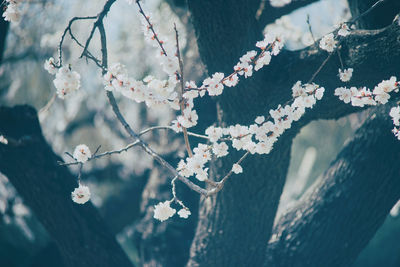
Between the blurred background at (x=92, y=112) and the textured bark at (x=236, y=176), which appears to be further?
the blurred background at (x=92, y=112)

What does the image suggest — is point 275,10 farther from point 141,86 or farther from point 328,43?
point 141,86

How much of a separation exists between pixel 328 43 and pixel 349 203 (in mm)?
1099

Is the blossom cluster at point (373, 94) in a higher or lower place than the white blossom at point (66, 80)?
higher

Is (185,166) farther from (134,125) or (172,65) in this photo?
(134,125)

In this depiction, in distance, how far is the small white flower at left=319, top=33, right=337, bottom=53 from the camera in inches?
69.4

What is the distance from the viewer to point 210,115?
2.68 m

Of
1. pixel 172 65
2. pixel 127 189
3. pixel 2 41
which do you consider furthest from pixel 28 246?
pixel 172 65

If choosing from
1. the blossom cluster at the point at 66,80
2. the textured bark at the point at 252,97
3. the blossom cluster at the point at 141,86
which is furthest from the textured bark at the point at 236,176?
the blossom cluster at the point at 66,80

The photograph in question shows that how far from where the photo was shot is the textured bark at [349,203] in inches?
80.6

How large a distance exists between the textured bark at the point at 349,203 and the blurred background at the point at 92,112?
3.35ft

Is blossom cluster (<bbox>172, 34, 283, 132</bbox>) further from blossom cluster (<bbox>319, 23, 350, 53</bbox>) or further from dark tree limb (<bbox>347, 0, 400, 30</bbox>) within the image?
dark tree limb (<bbox>347, 0, 400, 30</bbox>)

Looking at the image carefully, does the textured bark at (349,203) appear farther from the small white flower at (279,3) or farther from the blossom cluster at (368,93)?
the small white flower at (279,3)

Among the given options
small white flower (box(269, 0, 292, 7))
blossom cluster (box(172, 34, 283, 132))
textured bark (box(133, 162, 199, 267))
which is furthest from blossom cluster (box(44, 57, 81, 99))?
small white flower (box(269, 0, 292, 7))

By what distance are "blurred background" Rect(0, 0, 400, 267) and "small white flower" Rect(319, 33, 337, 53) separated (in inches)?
49.6
